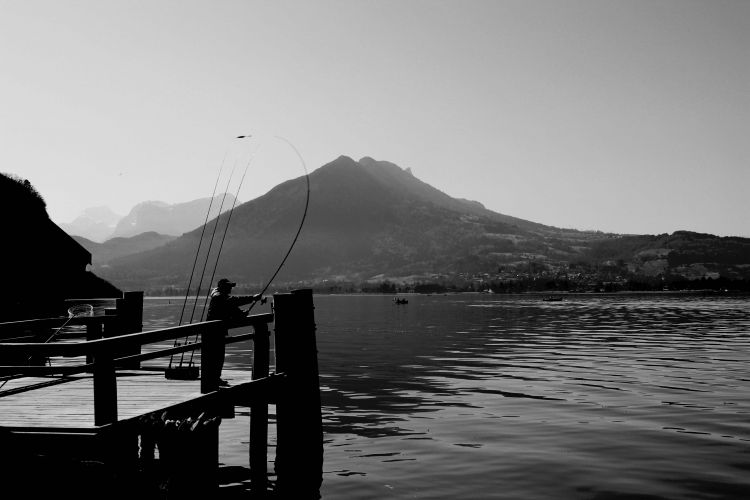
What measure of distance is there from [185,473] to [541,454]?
879 cm

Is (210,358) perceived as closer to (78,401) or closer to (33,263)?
(78,401)

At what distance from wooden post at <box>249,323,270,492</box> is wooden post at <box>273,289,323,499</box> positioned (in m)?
0.29

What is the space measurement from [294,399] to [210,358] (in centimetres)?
262

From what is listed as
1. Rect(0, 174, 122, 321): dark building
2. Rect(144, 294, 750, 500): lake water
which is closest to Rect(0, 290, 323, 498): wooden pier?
Rect(144, 294, 750, 500): lake water

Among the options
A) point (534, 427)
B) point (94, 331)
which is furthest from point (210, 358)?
point (534, 427)

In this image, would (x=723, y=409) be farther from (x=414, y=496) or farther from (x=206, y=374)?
(x=206, y=374)

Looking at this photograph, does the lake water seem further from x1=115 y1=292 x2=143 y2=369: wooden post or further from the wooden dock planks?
x1=115 y1=292 x2=143 y2=369: wooden post

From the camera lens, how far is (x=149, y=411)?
946cm

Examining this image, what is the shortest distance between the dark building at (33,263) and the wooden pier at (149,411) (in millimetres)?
20118

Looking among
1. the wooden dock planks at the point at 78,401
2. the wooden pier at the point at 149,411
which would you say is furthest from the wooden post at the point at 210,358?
the wooden dock planks at the point at 78,401

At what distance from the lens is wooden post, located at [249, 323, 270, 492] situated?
1280 cm

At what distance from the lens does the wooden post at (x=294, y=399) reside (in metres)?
12.7

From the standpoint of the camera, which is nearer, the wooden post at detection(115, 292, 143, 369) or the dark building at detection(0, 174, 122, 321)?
the wooden post at detection(115, 292, 143, 369)

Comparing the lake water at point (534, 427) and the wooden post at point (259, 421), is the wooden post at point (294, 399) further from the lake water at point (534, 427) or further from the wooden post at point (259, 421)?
the lake water at point (534, 427)
